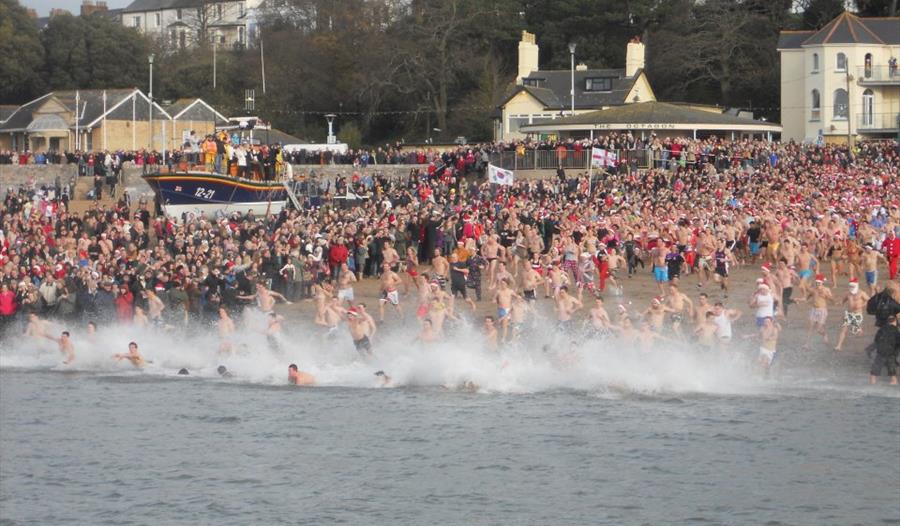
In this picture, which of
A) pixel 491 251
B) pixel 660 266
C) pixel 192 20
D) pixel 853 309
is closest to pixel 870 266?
pixel 853 309

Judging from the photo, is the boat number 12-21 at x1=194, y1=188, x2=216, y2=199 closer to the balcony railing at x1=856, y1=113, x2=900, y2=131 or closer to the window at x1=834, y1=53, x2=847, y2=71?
the balcony railing at x1=856, y1=113, x2=900, y2=131

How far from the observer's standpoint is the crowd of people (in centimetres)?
2842

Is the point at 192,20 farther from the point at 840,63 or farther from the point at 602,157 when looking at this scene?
the point at 602,157

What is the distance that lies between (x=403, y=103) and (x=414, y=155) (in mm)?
20058

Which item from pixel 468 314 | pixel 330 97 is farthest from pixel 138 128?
pixel 468 314

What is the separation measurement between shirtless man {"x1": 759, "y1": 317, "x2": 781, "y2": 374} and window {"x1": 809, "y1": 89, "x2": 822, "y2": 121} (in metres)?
37.7

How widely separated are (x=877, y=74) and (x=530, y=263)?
34.4m

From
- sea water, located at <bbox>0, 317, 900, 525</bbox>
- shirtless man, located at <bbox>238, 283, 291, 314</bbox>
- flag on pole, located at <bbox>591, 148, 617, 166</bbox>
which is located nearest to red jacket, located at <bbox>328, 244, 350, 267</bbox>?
sea water, located at <bbox>0, 317, 900, 525</bbox>

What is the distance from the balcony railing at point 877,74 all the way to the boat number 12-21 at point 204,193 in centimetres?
2790

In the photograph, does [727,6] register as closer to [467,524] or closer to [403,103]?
[403,103]

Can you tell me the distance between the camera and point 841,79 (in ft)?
205

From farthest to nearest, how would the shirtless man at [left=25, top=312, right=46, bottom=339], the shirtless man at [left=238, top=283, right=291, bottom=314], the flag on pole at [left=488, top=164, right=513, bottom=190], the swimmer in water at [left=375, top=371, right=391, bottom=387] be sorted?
the flag on pole at [left=488, top=164, right=513, bottom=190]
the shirtless man at [left=25, top=312, right=46, bottom=339]
the shirtless man at [left=238, top=283, right=291, bottom=314]
the swimmer in water at [left=375, top=371, right=391, bottom=387]

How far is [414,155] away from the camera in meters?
53.4

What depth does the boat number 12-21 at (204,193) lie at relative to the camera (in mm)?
46625
